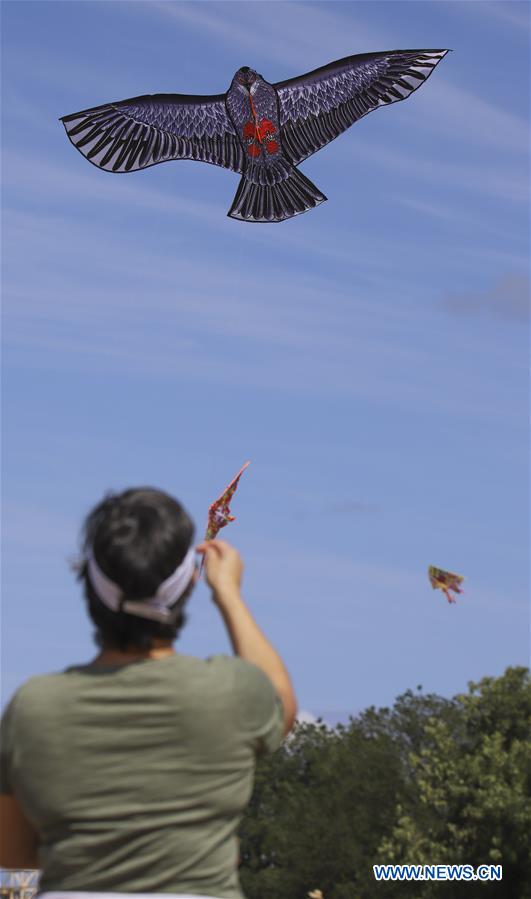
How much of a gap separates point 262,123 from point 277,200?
697 millimetres

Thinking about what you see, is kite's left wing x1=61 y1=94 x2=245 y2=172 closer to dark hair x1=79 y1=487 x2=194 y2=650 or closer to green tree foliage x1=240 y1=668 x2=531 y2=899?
dark hair x1=79 y1=487 x2=194 y2=650

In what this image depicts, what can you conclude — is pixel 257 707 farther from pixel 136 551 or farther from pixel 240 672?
pixel 136 551

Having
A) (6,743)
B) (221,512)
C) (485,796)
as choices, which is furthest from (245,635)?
(485,796)

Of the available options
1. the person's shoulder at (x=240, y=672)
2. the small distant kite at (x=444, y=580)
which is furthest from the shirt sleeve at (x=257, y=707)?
the small distant kite at (x=444, y=580)

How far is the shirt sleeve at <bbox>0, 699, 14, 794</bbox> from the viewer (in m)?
3.61

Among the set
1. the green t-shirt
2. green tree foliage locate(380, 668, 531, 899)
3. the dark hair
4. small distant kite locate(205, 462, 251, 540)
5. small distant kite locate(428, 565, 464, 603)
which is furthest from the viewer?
green tree foliage locate(380, 668, 531, 899)

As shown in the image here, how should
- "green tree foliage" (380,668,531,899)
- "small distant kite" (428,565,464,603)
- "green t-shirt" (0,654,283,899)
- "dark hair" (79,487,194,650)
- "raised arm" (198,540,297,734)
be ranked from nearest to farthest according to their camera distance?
"green t-shirt" (0,654,283,899)
"dark hair" (79,487,194,650)
"raised arm" (198,540,297,734)
"small distant kite" (428,565,464,603)
"green tree foliage" (380,668,531,899)

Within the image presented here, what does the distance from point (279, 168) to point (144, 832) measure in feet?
35.6

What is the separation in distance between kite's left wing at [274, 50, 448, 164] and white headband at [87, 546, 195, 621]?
10470mm

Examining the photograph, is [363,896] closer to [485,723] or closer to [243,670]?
[485,723]

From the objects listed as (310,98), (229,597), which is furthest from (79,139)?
(229,597)

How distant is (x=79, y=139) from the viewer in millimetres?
14344

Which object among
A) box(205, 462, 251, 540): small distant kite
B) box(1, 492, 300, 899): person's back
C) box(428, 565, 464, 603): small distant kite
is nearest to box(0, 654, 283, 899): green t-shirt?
box(1, 492, 300, 899): person's back

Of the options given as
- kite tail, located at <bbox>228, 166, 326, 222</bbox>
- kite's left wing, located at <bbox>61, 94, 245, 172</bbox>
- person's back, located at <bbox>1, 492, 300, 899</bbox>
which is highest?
kite's left wing, located at <bbox>61, 94, 245, 172</bbox>
